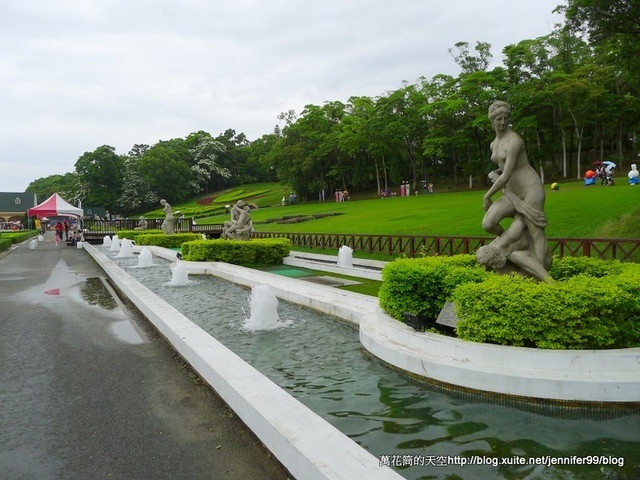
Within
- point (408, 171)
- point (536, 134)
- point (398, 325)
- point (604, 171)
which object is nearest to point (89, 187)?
point (408, 171)

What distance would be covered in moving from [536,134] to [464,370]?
43.9 m

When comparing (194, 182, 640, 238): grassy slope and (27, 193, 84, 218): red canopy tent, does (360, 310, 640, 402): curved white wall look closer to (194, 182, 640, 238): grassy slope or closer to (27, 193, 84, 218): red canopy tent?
(194, 182, 640, 238): grassy slope

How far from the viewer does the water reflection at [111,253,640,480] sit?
3.37 m

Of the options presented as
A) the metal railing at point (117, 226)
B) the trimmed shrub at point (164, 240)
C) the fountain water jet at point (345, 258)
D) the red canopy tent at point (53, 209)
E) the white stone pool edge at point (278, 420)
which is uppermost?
the red canopy tent at point (53, 209)

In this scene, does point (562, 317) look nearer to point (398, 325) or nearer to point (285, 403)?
point (398, 325)

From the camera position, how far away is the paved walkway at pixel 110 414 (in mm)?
3570

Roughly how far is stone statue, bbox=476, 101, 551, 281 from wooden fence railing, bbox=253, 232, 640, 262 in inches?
228

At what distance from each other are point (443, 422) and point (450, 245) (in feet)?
39.6

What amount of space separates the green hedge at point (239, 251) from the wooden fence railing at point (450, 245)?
12.8 ft

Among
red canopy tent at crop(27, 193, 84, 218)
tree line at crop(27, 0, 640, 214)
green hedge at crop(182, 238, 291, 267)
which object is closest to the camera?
green hedge at crop(182, 238, 291, 267)

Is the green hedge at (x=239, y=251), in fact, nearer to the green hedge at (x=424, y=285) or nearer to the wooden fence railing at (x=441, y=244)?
the wooden fence railing at (x=441, y=244)


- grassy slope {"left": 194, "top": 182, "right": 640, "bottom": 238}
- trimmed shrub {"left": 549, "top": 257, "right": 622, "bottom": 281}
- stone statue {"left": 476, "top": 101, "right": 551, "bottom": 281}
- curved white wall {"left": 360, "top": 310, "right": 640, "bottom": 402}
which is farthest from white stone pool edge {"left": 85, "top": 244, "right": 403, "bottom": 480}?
grassy slope {"left": 194, "top": 182, "right": 640, "bottom": 238}

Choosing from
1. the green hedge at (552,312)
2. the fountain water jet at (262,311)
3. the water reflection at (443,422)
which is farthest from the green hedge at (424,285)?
the fountain water jet at (262,311)

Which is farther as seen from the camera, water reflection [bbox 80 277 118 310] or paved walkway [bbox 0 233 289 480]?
water reflection [bbox 80 277 118 310]
